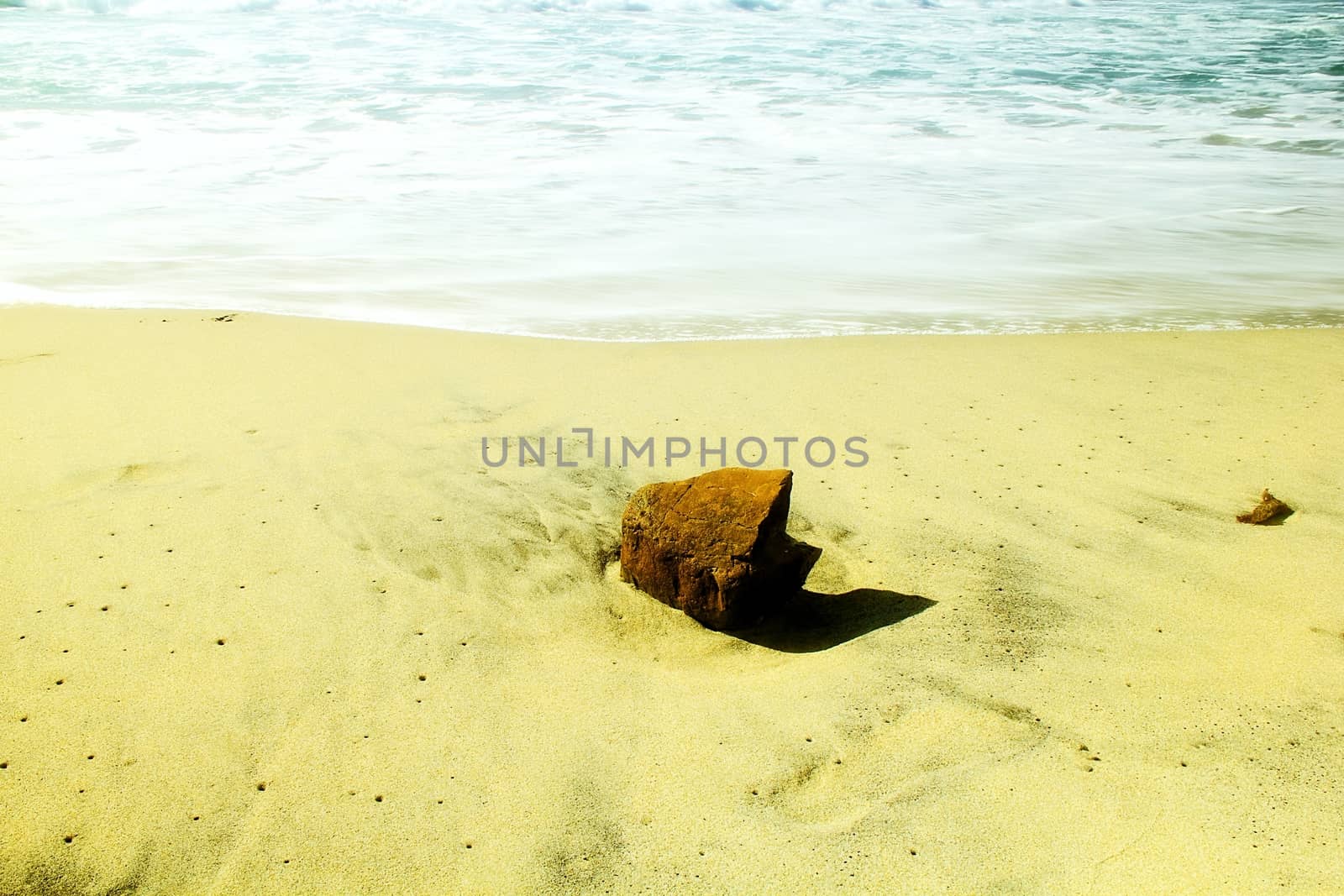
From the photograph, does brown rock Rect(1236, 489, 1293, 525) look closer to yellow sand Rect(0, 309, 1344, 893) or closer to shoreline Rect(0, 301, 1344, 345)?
yellow sand Rect(0, 309, 1344, 893)

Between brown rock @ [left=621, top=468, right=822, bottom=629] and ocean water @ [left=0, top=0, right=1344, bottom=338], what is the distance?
→ 8.32 ft

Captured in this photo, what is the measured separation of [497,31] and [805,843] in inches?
676

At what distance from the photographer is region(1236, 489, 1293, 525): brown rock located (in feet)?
10.5

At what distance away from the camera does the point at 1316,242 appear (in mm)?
6992

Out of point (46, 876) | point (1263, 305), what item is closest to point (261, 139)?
point (1263, 305)

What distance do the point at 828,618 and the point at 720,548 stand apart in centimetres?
37

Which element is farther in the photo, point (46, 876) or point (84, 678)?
point (84, 678)

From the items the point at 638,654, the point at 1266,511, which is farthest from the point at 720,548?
the point at 1266,511

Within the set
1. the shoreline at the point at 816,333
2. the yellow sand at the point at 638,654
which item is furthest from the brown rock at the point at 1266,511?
the shoreline at the point at 816,333

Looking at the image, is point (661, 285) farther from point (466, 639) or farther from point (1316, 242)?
point (1316, 242)

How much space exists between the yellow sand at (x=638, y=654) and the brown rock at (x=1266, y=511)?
0.06 metres

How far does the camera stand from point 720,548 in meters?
2.67

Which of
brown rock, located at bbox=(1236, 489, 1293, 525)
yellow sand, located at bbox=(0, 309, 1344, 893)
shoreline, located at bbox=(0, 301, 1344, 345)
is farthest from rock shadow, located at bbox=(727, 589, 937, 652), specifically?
shoreline, located at bbox=(0, 301, 1344, 345)

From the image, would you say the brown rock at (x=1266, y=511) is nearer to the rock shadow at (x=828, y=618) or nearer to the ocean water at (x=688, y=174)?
the rock shadow at (x=828, y=618)
